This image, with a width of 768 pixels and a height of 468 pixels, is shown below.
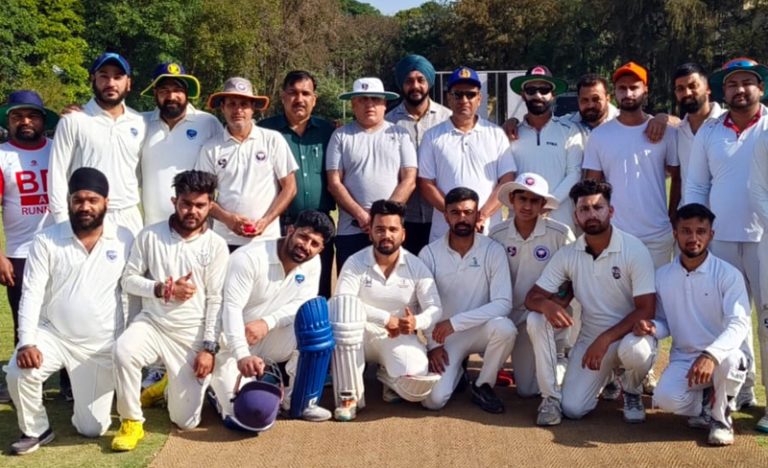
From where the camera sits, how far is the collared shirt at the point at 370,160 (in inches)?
254

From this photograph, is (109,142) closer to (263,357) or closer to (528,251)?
(263,357)

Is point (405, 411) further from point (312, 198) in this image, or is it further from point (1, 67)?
point (1, 67)

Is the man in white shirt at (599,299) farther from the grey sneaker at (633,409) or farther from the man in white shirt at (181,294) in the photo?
the man in white shirt at (181,294)

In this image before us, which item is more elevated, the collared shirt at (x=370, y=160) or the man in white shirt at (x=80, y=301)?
the collared shirt at (x=370, y=160)

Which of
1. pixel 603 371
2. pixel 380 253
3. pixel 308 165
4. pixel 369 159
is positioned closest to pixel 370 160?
pixel 369 159

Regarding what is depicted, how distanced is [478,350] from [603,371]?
2.85ft

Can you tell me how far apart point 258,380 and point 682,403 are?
8.63 feet

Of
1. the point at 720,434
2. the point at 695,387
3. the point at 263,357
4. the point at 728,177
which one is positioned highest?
the point at 728,177

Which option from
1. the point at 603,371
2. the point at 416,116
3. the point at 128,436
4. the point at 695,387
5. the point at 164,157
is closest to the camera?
the point at 128,436

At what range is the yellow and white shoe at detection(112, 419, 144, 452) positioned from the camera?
4.82 m

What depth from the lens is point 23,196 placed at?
597 cm

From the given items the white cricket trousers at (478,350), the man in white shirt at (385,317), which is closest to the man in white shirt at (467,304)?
the white cricket trousers at (478,350)

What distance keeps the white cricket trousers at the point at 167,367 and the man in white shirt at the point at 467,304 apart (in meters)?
1.53

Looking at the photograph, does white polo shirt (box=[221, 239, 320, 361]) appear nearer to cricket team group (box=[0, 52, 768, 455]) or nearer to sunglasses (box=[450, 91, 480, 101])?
cricket team group (box=[0, 52, 768, 455])
